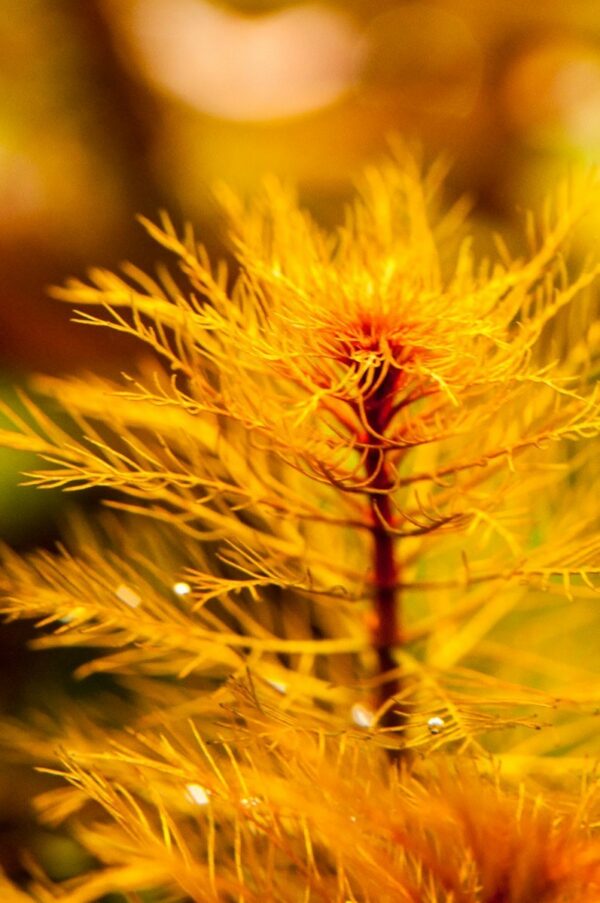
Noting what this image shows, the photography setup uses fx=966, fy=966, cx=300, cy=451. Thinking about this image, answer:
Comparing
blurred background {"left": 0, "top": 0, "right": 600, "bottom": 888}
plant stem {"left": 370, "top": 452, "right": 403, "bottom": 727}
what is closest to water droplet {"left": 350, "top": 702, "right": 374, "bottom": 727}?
plant stem {"left": 370, "top": 452, "right": 403, "bottom": 727}

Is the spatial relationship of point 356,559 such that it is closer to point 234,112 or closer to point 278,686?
point 278,686

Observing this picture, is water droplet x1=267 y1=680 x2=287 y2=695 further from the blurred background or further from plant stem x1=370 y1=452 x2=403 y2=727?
the blurred background

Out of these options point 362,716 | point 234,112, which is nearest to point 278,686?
point 362,716

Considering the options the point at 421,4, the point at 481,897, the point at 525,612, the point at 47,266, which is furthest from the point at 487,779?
the point at 421,4

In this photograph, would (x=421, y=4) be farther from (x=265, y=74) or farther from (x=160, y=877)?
(x=160, y=877)

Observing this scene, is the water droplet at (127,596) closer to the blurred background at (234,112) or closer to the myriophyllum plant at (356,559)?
the myriophyllum plant at (356,559)

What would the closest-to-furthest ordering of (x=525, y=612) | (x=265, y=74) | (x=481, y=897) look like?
(x=481, y=897)
(x=525, y=612)
(x=265, y=74)
